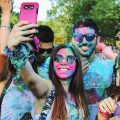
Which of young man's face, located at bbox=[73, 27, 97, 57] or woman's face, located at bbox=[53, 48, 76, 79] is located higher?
young man's face, located at bbox=[73, 27, 97, 57]

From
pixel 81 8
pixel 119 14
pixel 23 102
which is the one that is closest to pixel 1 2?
pixel 23 102

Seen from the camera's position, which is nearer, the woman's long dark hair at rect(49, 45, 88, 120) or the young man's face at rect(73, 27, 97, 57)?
the woman's long dark hair at rect(49, 45, 88, 120)

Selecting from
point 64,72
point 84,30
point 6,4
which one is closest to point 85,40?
point 84,30

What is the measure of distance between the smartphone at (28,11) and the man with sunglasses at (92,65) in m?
1.21

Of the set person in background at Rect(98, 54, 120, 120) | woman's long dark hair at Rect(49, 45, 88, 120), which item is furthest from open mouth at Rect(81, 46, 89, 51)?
person in background at Rect(98, 54, 120, 120)

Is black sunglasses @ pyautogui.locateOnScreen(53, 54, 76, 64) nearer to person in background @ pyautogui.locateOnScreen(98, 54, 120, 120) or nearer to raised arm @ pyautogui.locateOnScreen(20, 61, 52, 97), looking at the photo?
raised arm @ pyautogui.locateOnScreen(20, 61, 52, 97)

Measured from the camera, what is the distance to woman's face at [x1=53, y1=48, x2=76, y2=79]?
4168mm

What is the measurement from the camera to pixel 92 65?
4867 millimetres

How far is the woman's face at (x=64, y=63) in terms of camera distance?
4.17 meters

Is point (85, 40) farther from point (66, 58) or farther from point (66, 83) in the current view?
point (66, 83)

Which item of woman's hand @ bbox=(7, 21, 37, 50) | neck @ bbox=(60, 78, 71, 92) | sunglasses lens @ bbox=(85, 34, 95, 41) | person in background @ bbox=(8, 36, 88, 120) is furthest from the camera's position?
sunglasses lens @ bbox=(85, 34, 95, 41)

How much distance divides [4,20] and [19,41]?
85 cm

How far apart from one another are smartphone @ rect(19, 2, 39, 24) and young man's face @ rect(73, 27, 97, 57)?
4.50 ft

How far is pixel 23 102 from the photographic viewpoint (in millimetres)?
4293
